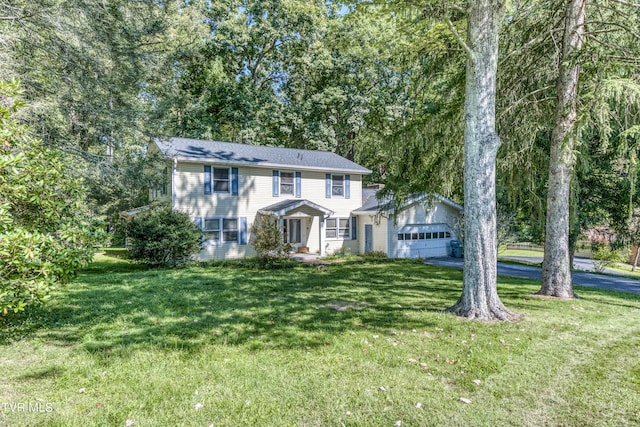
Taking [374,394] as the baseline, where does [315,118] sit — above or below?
above

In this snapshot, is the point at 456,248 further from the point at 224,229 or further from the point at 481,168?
the point at 481,168

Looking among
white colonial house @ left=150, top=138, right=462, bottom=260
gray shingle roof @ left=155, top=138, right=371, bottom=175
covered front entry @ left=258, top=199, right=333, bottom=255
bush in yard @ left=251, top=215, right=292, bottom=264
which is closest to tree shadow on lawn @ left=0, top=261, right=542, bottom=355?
bush in yard @ left=251, top=215, right=292, bottom=264

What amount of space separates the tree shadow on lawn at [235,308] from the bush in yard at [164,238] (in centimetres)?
185

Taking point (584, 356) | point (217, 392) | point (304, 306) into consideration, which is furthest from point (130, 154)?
point (584, 356)

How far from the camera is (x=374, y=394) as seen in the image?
371 centimetres

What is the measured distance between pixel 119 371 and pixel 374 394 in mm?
3112

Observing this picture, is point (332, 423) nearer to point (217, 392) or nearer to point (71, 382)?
point (217, 392)

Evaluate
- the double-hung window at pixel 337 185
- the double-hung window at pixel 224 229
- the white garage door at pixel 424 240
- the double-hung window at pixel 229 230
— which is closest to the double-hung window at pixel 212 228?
the double-hung window at pixel 224 229

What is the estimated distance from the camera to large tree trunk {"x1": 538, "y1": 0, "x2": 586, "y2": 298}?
8.32 meters

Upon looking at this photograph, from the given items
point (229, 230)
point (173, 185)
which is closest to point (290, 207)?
point (229, 230)

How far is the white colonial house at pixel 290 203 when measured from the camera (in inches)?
641

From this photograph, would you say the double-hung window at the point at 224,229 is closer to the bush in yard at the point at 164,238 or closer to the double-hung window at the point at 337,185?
the bush in yard at the point at 164,238

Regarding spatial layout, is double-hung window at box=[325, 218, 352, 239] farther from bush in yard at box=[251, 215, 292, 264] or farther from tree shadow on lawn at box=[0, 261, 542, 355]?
tree shadow on lawn at box=[0, 261, 542, 355]

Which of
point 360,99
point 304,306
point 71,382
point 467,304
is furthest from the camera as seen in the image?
point 360,99
